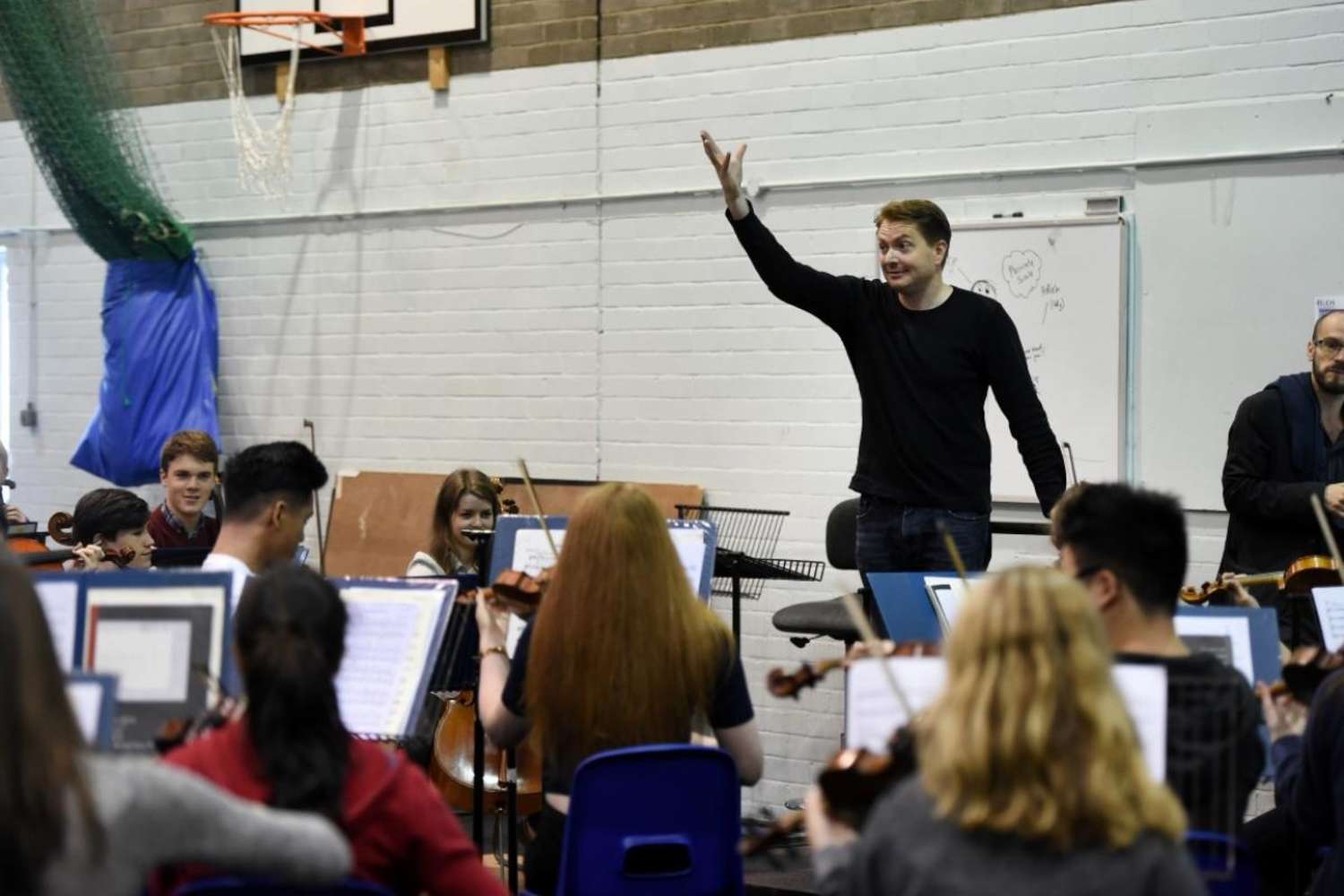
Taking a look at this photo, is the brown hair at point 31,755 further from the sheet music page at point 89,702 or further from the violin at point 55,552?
the violin at point 55,552

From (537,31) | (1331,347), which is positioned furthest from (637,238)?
(1331,347)

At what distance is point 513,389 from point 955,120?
7.43 ft

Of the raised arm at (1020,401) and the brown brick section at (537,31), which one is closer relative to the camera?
the raised arm at (1020,401)

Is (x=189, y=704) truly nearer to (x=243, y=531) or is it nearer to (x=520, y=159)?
(x=243, y=531)

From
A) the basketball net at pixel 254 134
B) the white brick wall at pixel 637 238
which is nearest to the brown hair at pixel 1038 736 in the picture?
the white brick wall at pixel 637 238

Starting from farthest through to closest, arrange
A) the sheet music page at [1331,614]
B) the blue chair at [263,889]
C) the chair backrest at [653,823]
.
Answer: the sheet music page at [1331,614]
the chair backrest at [653,823]
the blue chair at [263,889]

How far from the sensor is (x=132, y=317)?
24.1 ft

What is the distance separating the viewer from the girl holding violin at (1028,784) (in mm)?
1812

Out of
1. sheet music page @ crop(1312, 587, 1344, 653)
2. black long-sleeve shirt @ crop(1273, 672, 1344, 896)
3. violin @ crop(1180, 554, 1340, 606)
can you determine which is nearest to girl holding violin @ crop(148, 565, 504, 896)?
black long-sleeve shirt @ crop(1273, 672, 1344, 896)

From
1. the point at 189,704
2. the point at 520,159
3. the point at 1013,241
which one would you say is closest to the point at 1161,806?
the point at 189,704

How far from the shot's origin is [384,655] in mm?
3205

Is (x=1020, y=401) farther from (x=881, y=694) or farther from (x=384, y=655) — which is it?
(x=881, y=694)

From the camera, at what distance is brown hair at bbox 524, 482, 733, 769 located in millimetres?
3006

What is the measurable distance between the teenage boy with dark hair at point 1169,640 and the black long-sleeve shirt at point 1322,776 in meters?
0.10
